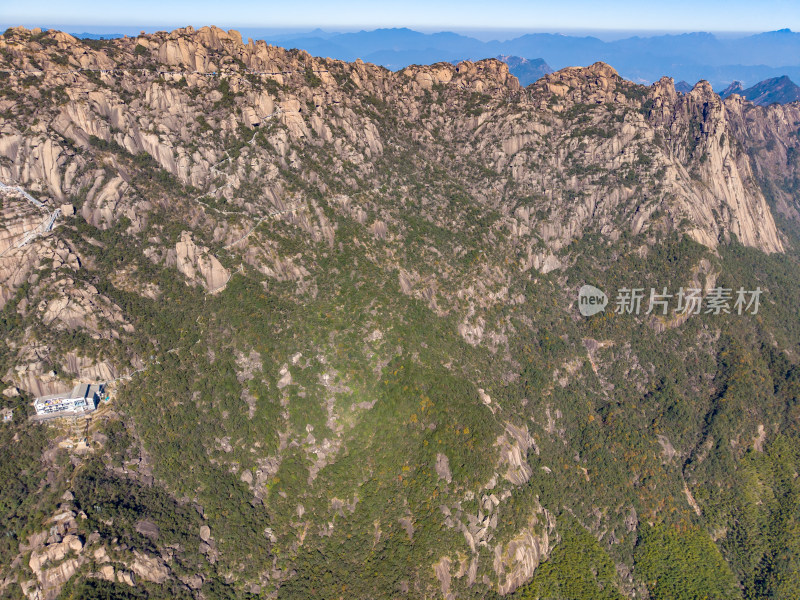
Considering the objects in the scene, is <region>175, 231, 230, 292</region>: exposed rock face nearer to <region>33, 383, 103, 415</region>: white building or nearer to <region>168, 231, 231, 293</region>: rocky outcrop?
<region>168, 231, 231, 293</region>: rocky outcrop

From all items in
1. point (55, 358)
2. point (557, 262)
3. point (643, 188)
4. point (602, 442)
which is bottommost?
point (602, 442)

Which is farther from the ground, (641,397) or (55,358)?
(55,358)

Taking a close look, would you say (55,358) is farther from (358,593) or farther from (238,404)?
(358,593)

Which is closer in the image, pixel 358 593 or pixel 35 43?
pixel 358 593

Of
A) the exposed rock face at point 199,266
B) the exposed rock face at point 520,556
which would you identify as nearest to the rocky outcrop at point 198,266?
the exposed rock face at point 199,266

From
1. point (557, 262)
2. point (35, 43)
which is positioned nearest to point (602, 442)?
point (557, 262)

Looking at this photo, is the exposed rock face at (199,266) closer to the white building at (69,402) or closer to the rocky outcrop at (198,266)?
the rocky outcrop at (198,266)

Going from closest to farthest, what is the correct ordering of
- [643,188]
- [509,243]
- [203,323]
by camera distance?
[203,323], [509,243], [643,188]


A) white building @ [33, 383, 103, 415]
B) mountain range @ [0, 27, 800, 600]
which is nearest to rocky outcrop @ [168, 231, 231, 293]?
mountain range @ [0, 27, 800, 600]

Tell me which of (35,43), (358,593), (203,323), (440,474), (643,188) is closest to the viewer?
(358,593)
